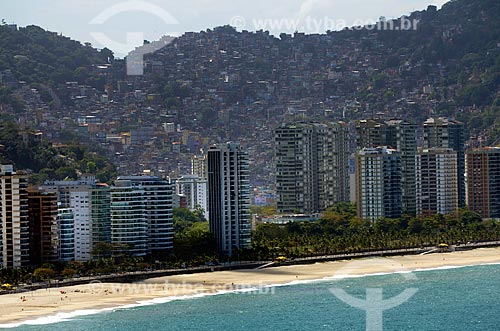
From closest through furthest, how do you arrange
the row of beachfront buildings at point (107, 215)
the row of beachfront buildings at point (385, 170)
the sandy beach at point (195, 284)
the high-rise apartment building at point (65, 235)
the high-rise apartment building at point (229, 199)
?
1. the sandy beach at point (195, 284)
2. the row of beachfront buildings at point (107, 215)
3. the high-rise apartment building at point (65, 235)
4. the high-rise apartment building at point (229, 199)
5. the row of beachfront buildings at point (385, 170)

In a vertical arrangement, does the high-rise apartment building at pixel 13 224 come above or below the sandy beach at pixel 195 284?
above

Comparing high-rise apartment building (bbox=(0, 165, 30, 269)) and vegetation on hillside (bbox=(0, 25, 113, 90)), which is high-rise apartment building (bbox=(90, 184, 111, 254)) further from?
vegetation on hillside (bbox=(0, 25, 113, 90))

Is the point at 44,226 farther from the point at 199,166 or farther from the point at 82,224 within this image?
the point at 199,166

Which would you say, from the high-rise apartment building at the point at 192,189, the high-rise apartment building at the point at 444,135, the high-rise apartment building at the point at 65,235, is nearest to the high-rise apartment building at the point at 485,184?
the high-rise apartment building at the point at 444,135

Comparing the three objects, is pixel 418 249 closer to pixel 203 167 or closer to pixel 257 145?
pixel 203 167

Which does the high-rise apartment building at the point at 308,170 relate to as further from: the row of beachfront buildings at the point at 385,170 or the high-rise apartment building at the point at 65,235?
the high-rise apartment building at the point at 65,235

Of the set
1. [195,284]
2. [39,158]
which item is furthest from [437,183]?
[195,284]

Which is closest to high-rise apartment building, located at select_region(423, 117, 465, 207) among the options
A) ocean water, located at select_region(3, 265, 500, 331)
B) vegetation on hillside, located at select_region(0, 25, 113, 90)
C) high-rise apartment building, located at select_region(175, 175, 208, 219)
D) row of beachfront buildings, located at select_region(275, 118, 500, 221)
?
row of beachfront buildings, located at select_region(275, 118, 500, 221)
